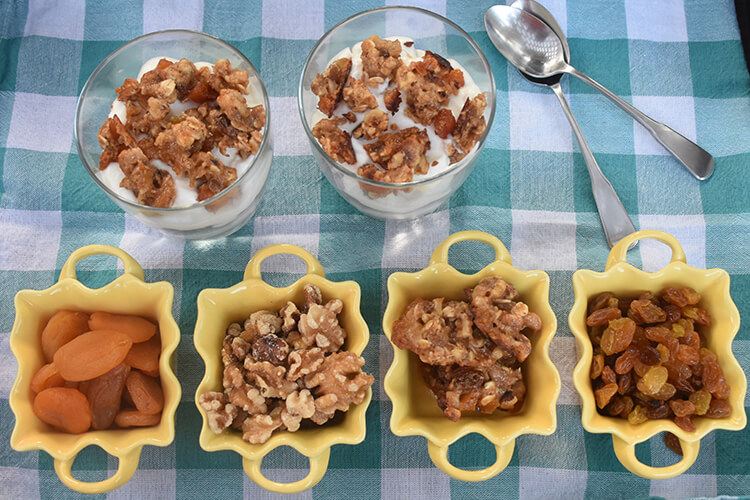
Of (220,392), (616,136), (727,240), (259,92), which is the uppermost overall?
(259,92)

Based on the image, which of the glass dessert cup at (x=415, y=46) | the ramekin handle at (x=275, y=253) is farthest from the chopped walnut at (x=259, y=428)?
Answer: the glass dessert cup at (x=415, y=46)

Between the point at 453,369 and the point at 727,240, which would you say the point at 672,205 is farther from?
the point at 453,369

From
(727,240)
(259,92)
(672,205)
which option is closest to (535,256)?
(672,205)

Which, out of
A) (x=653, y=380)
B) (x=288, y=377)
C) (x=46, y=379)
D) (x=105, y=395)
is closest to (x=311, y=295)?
(x=288, y=377)

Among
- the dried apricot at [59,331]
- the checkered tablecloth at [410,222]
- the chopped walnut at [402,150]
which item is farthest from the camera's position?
the checkered tablecloth at [410,222]

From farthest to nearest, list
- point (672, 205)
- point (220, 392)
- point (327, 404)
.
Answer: point (672, 205) < point (220, 392) < point (327, 404)

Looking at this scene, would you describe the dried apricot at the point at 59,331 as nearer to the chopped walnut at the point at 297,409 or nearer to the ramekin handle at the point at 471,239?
the chopped walnut at the point at 297,409

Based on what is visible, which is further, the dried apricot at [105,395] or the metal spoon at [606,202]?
the metal spoon at [606,202]

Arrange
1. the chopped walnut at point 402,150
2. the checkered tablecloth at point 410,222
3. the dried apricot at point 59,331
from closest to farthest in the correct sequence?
the chopped walnut at point 402,150, the dried apricot at point 59,331, the checkered tablecloth at point 410,222
